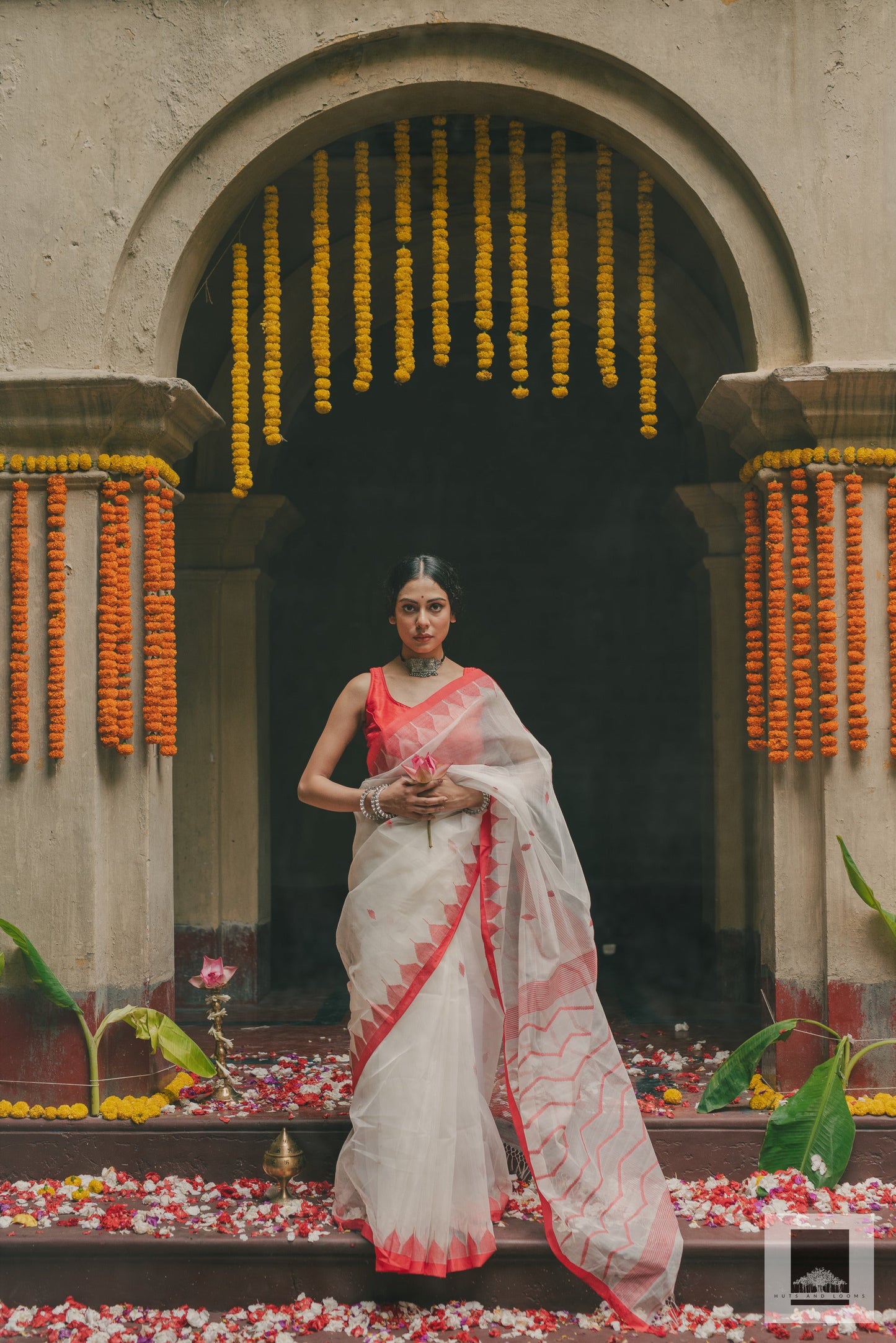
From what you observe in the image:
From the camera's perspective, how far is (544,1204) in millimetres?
3373

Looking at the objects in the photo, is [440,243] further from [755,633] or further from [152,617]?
[755,633]

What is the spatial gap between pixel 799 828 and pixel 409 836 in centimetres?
163

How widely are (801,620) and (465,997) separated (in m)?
1.91

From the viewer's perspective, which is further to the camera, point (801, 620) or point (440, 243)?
point (440, 243)

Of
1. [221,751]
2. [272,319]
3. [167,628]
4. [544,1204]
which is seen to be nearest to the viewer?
[544,1204]

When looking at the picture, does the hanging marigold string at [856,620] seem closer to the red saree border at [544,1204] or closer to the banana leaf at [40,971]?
the red saree border at [544,1204]

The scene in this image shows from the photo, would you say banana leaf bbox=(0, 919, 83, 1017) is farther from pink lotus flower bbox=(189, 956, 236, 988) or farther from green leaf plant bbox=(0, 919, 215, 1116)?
pink lotus flower bbox=(189, 956, 236, 988)

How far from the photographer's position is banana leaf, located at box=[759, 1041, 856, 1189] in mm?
3758

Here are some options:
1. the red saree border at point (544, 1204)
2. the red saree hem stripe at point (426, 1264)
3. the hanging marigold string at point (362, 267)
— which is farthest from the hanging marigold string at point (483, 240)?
the red saree hem stripe at point (426, 1264)

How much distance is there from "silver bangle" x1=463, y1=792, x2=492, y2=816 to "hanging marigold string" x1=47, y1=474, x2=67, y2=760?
5.40ft

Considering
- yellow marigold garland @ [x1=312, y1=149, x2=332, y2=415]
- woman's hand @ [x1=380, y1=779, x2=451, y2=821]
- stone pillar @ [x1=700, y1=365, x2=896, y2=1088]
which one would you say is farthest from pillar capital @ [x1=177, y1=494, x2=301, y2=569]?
woman's hand @ [x1=380, y1=779, x2=451, y2=821]

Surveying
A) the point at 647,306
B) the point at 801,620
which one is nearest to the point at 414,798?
the point at 801,620

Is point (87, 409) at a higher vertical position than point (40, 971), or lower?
higher

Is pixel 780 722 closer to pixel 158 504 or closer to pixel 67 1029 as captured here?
pixel 158 504
